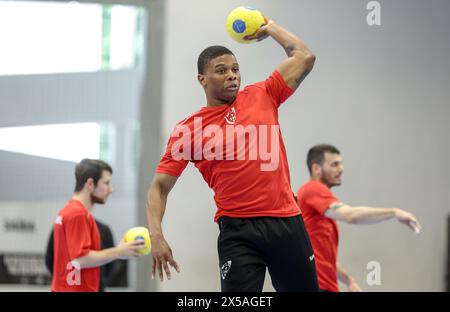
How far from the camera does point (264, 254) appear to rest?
343 cm

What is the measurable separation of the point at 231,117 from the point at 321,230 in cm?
170

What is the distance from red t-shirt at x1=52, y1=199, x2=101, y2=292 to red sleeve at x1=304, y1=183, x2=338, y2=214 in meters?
1.49

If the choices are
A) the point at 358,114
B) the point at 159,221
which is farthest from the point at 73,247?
the point at 358,114

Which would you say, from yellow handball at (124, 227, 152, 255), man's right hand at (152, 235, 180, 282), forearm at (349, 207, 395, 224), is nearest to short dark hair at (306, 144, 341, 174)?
forearm at (349, 207, 395, 224)

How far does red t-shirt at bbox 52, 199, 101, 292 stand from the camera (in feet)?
15.2

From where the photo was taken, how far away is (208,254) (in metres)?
6.80

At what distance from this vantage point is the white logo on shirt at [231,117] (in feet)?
11.4

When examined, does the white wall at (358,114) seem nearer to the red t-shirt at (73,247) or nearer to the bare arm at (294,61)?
the red t-shirt at (73,247)

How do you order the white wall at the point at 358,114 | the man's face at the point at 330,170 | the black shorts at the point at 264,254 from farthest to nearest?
the white wall at the point at 358,114 → the man's face at the point at 330,170 → the black shorts at the point at 264,254

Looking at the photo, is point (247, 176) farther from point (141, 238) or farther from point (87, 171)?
point (87, 171)

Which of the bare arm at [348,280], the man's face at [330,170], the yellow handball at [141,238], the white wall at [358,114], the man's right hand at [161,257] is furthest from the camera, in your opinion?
the white wall at [358,114]

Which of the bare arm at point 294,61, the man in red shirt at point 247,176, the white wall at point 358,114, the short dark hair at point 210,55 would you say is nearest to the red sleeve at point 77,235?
the man in red shirt at point 247,176

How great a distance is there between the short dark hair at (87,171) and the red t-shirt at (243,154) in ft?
5.15
